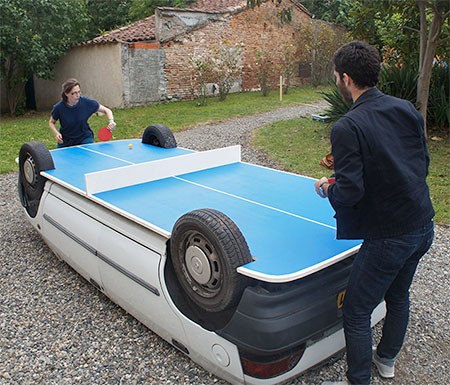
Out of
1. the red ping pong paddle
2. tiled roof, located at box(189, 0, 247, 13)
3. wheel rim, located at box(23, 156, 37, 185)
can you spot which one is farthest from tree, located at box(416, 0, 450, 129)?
tiled roof, located at box(189, 0, 247, 13)

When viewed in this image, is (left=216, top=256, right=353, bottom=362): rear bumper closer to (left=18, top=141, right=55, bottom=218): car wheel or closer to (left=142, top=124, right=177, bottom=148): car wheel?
(left=18, top=141, right=55, bottom=218): car wheel

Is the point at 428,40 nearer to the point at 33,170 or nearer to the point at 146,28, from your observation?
the point at 33,170

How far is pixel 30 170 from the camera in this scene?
185 inches

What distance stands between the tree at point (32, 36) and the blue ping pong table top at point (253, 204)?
A: 1184cm

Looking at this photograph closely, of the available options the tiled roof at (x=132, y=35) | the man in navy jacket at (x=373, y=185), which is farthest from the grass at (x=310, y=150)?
the tiled roof at (x=132, y=35)

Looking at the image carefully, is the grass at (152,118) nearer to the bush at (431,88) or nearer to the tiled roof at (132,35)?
the bush at (431,88)

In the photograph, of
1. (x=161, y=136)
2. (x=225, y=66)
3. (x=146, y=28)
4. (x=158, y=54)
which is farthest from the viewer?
(x=225, y=66)

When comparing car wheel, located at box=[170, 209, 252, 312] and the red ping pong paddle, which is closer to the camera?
car wheel, located at box=[170, 209, 252, 312]

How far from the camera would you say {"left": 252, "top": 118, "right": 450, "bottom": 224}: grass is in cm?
657

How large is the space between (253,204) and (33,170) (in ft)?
8.17

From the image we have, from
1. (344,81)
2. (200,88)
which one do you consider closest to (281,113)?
(200,88)

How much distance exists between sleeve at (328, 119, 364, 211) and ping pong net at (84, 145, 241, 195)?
2.22 m

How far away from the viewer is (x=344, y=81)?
2418 millimetres

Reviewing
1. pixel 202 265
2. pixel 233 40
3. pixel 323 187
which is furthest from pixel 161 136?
pixel 233 40
